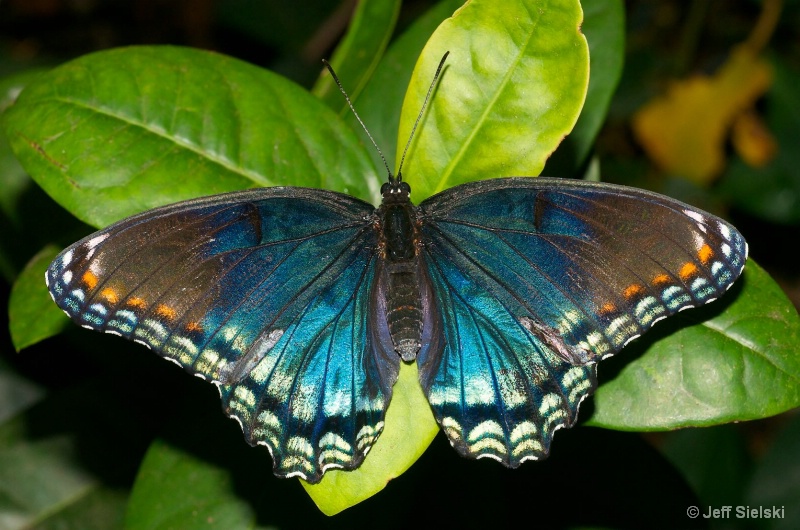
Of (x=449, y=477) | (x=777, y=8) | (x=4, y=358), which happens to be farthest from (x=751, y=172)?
(x=4, y=358)

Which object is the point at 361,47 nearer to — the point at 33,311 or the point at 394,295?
the point at 394,295

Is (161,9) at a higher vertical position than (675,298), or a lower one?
lower

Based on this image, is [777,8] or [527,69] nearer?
[527,69]

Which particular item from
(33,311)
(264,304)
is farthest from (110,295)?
(33,311)

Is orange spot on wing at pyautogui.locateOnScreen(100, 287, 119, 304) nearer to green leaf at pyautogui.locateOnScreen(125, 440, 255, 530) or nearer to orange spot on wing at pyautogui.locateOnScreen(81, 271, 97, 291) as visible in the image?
orange spot on wing at pyautogui.locateOnScreen(81, 271, 97, 291)

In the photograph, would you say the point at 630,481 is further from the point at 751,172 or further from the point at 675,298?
the point at 751,172

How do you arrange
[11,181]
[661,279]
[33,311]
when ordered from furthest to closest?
[11,181] < [33,311] < [661,279]
